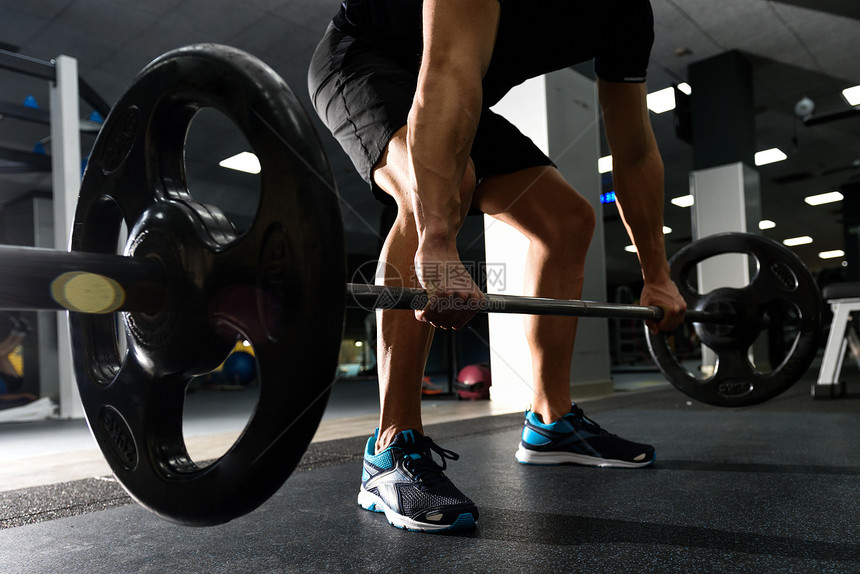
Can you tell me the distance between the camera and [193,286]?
57cm

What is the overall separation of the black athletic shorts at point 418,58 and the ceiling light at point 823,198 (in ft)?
37.3

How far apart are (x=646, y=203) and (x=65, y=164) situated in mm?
2932

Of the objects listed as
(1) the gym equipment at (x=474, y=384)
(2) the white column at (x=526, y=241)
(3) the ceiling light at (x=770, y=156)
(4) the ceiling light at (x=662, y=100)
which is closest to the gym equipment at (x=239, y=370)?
(1) the gym equipment at (x=474, y=384)

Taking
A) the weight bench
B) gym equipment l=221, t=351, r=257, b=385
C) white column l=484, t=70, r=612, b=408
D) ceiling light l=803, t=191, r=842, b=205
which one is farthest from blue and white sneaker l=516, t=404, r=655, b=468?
ceiling light l=803, t=191, r=842, b=205

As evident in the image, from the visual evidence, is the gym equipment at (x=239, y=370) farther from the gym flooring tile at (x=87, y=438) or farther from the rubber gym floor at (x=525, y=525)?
the rubber gym floor at (x=525, y=525)

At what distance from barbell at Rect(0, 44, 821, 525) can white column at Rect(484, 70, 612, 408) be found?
249 cm

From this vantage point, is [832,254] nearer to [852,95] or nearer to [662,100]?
[852,95]

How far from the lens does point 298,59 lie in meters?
4.81

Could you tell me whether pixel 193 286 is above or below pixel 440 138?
below

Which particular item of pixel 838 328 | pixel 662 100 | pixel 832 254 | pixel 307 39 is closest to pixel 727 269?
pixel 662 100

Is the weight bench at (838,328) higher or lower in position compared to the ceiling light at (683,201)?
lower

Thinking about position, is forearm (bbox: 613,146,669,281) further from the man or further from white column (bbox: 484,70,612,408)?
white column (bbox: 484,70,612,408)

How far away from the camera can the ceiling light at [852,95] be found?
621 cm

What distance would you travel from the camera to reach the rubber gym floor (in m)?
0.75
